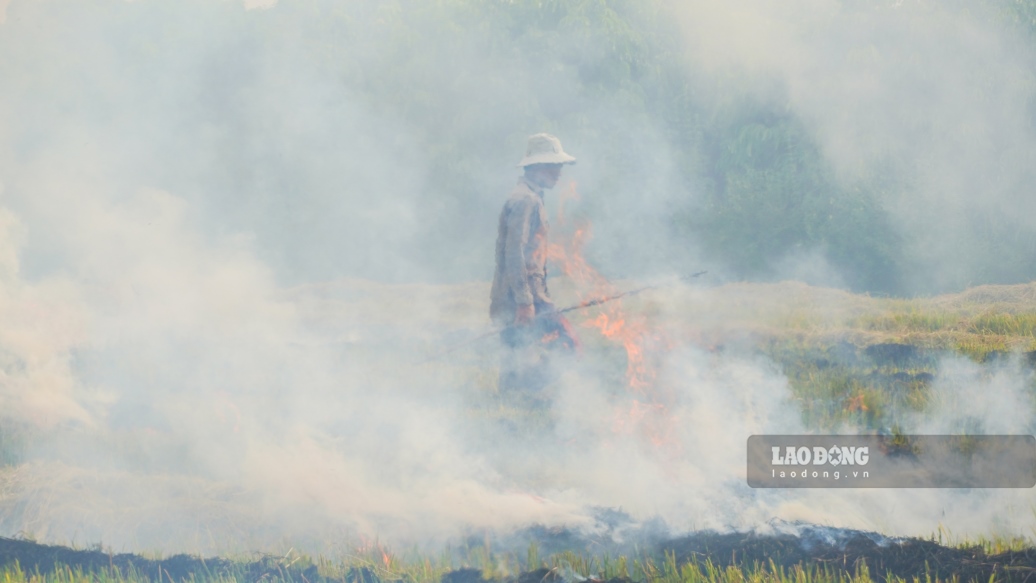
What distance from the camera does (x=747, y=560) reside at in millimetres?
4949

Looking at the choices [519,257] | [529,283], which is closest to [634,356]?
[529,283]

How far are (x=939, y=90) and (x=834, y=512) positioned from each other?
951 cm

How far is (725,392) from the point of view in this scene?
22.6 feet

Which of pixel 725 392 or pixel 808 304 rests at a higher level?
pixel 808 304

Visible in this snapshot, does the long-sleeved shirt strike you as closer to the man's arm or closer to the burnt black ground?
the man's arm

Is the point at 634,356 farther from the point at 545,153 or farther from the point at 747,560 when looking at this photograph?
the point at 747,560

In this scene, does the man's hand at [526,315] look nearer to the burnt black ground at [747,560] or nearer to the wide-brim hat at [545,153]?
the wide-brim hat at [545,153]

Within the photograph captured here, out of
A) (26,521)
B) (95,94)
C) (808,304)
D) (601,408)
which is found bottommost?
(26,521)

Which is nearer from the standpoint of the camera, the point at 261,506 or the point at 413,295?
the point at 261,506

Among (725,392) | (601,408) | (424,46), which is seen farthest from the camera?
(424,46)

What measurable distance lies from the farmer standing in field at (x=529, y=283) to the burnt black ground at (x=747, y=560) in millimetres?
2388

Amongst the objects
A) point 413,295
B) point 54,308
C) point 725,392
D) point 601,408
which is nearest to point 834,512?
point 725,392

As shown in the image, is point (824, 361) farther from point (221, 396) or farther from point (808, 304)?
point (221, 396)

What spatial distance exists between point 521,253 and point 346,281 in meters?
7.86
